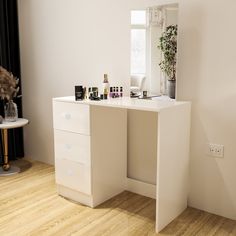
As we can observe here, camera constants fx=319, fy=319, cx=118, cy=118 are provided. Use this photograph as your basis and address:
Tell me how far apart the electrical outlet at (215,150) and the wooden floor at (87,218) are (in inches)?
19.5

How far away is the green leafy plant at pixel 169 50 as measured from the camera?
2.52 meters

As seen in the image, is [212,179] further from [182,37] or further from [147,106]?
[182,37]

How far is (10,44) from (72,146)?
5.60 feet

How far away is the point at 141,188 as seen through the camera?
9.57ft

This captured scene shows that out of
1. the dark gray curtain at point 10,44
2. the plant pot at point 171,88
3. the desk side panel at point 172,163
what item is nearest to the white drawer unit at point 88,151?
the plant pot at point 171,88

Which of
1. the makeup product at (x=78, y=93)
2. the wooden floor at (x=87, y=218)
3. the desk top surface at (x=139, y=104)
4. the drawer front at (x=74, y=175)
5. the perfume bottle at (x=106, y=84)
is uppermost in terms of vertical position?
the perfume bottle at (x=106, y=84)

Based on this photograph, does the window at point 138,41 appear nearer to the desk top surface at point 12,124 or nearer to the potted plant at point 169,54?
the potted plant at point 169,54

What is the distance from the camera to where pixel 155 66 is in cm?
265

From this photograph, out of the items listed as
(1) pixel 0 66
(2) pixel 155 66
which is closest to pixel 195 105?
(2) pixel 155 66

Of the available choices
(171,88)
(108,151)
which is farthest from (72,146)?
(171,88)

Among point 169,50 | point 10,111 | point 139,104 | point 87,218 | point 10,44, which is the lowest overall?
point 87,218

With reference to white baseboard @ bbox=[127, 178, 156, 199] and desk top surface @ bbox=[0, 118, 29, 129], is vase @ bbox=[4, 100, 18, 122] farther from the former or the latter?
white baseboard @ bbox=[127, 178, 156, 199]

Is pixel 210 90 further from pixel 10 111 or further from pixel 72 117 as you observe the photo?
pixel 10 111

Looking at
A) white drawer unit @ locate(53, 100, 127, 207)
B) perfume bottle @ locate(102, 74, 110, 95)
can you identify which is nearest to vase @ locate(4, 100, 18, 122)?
white drawer unit @ locate(53, 100, 127, 207)
